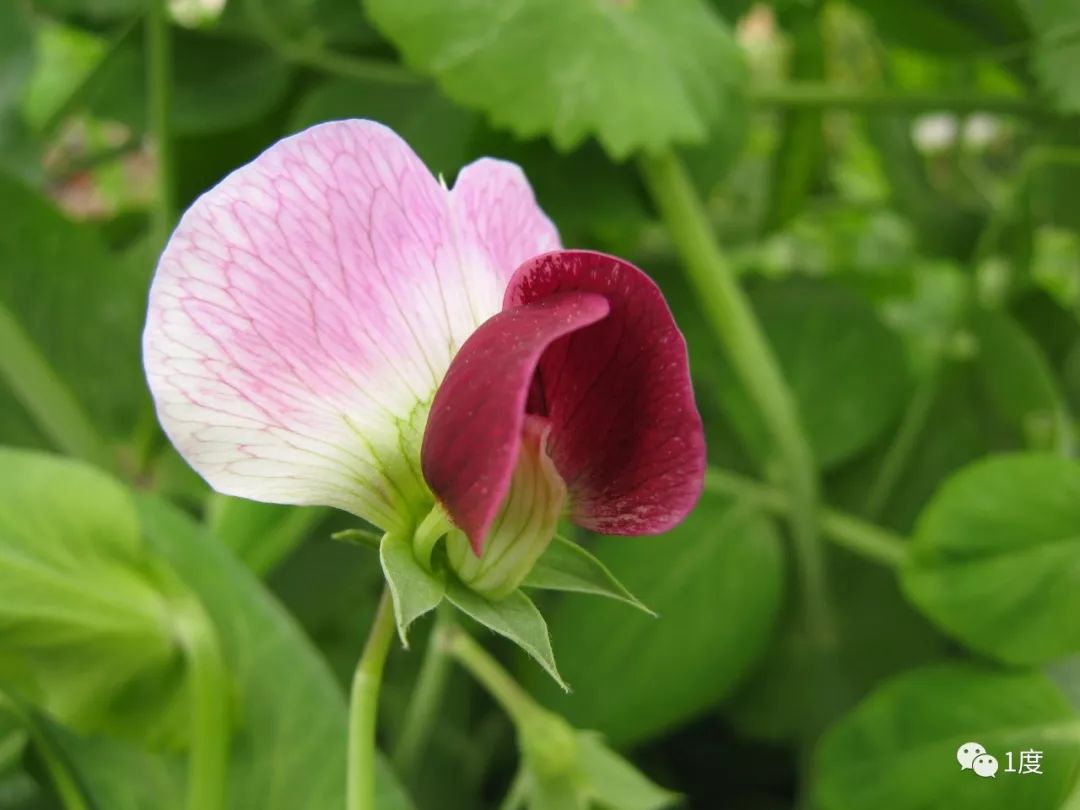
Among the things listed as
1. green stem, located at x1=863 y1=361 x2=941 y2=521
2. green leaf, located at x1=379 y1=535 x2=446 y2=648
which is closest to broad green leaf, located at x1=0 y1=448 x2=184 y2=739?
green leaf, located at x1=379 y1=535 x2=446 y2=648

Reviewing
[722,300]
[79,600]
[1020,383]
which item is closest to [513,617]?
[79,600]

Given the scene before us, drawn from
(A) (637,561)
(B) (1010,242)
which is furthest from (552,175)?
(B) (1010,242)

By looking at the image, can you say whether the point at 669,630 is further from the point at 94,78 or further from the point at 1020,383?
the point at 94,78

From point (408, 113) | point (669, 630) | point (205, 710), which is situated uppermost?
point (408, 113)

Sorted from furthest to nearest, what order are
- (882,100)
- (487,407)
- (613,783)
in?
(882,100) → (613,783) → (487,407)

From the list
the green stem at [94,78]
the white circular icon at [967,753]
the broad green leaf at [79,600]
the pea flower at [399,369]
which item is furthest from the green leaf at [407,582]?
the green stem at [94,78]

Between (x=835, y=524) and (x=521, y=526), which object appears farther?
(x=835, y=524)

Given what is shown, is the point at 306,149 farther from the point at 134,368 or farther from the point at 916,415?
the point at 916,415
